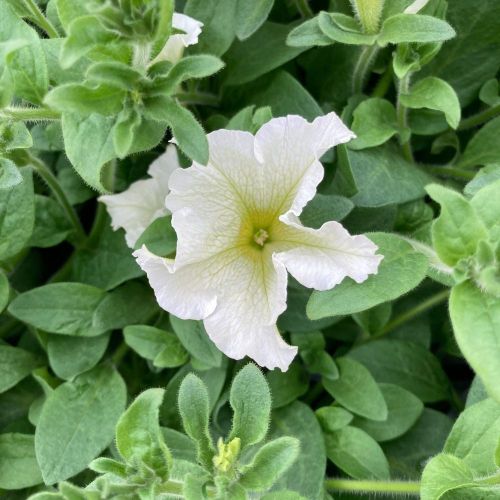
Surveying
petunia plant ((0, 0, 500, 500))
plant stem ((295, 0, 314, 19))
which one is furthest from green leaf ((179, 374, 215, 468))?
plant stem ((295, 0, 314, 19))

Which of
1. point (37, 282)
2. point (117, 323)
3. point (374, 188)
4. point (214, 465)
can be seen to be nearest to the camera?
point (214, 465)

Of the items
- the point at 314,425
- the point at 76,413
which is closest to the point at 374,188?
the point at 314,425

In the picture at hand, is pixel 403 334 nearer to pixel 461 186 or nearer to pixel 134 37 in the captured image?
pixel 461 186

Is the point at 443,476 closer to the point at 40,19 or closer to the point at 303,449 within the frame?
the point at 303,449

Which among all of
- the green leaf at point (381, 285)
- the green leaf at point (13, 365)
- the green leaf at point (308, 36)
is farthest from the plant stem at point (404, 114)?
the green leaf at point (13, 365)

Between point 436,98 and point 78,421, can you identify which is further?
point 78,421

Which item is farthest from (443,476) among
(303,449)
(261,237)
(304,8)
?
(304,8)
